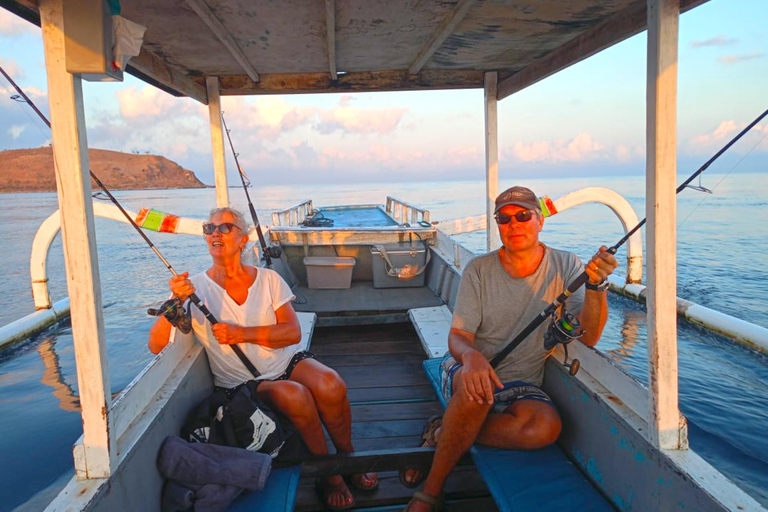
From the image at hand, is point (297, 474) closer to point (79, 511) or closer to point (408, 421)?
point (79, 511)

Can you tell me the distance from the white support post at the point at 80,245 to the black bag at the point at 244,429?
1.94 ft

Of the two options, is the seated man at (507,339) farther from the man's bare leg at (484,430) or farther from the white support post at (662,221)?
the white support post at (662,221)

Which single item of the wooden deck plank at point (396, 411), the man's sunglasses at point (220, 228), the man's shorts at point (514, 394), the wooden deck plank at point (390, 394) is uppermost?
the man's sunglasses at point (220, 228)

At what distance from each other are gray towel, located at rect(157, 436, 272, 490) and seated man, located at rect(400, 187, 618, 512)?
0.72 metres

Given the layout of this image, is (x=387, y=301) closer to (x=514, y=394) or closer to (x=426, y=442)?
(x=426, y=442)

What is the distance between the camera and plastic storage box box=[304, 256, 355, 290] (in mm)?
5832

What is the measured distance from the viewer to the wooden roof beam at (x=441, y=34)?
2705mm

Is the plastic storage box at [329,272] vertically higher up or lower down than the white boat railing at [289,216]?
lower down

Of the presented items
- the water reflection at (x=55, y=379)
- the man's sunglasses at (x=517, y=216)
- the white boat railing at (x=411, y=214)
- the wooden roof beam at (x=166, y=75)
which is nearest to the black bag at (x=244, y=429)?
the man's sunglasses at (x=517, y=216)

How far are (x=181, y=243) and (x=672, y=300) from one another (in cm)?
2677

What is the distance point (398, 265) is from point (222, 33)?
A: 11.0 ft

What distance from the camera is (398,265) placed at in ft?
19.2

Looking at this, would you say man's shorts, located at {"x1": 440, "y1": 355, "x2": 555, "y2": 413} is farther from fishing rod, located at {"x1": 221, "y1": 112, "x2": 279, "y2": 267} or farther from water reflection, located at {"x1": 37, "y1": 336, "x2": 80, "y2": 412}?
water reflection, located at {"x1": 37, "y1": 336, "x2": 80, "y2": 412}

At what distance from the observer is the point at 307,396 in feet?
8.21
